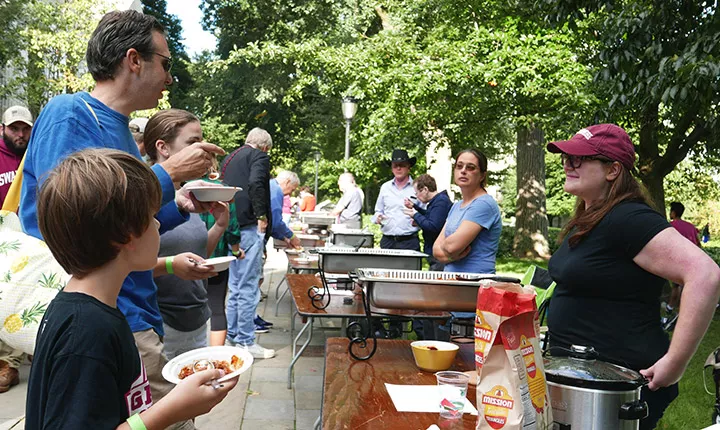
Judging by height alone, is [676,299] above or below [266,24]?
below

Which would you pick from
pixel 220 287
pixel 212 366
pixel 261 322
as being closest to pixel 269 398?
pixel 220 287

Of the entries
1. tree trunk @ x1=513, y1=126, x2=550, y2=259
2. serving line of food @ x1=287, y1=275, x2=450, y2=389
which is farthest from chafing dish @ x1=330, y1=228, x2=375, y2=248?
tree trunk @ x1=513, y1=126, x2=550, y2=259

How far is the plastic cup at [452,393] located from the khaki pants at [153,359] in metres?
0.85

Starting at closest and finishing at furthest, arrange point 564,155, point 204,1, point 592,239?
1. point 592,239
2. point 564,155
3. point 204,1

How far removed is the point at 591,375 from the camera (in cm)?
160

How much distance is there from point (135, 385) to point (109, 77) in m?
1.12

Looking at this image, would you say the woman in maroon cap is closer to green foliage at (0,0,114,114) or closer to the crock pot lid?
the crock pot lid

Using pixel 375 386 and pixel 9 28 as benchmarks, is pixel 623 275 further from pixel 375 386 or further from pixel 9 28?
pixel 9 28

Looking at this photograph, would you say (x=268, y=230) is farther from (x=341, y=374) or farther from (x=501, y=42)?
(x=501, y=42)

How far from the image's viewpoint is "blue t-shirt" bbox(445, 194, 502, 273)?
4.01 m

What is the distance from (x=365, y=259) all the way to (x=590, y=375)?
2.57 m

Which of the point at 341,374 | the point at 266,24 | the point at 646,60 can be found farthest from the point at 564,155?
the point at 266,24

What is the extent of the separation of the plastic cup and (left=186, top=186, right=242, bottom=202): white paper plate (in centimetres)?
118

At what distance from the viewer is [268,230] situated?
20.7ft
